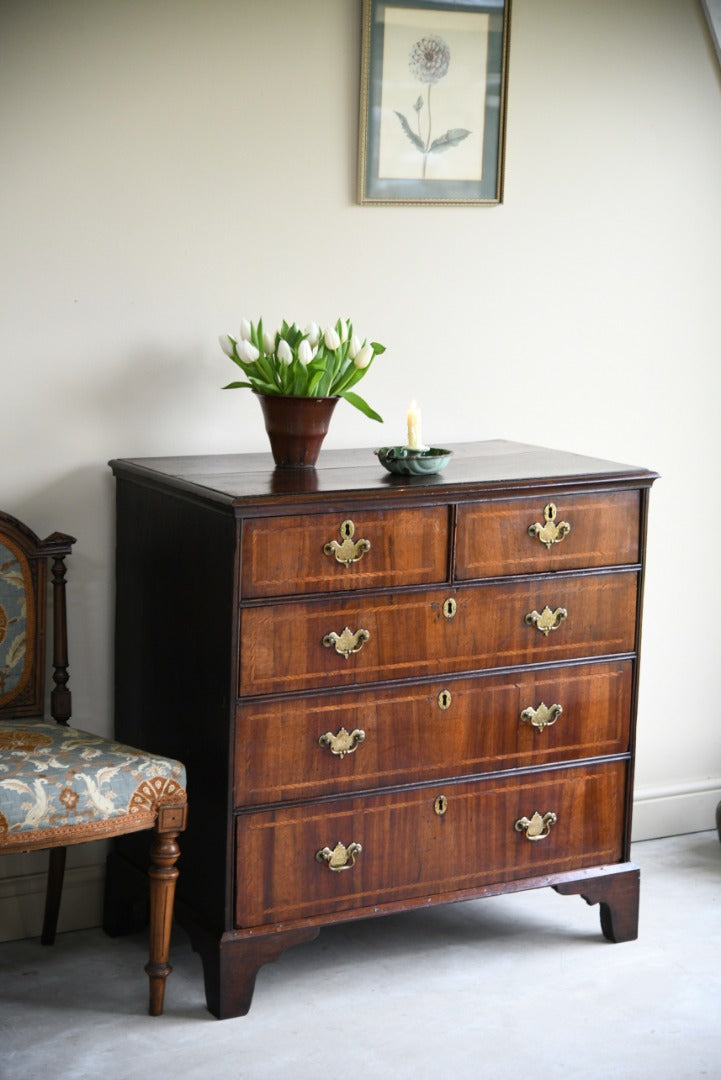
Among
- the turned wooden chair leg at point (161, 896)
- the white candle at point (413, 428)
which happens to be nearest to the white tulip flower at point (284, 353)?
the white candle at point (413, 428)

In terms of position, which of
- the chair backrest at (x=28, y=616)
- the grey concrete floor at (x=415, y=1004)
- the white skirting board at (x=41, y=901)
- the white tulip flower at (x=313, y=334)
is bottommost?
the grey concrete floor at (x=415, y=1004)

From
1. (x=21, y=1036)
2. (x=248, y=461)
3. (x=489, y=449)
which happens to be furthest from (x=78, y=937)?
(x=489, y=449)

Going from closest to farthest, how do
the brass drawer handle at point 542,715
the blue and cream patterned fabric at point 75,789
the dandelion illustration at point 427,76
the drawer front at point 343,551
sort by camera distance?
1. the blue and cream patterned fabric at point 75,789
2. the drawer front at point 343,551
3. the brass drawer handle at point 542,715
4. the dandelion illustration at point 427,76

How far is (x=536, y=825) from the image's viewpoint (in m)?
2.96

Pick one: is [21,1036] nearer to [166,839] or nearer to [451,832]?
[166,839]

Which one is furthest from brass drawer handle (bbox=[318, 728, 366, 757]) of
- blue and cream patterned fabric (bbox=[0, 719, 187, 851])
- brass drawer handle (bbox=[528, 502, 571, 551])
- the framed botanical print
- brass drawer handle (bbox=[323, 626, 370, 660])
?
the framed botanical print

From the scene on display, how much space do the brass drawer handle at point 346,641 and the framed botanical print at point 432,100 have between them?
1.02m

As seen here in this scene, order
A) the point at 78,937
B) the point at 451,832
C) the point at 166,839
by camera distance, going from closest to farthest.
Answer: the point at 166,839 → the point at 451,832 → the point at 78,937

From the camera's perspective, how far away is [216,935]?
2686 millimetres

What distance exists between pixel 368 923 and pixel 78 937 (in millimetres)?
626

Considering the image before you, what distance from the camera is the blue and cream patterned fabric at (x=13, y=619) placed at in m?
2.82

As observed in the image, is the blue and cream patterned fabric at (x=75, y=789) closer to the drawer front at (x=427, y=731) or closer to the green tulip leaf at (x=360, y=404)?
the drawer front at (x=427, y=731)

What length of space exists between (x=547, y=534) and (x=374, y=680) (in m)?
0.46

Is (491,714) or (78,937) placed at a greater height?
(491,714)
